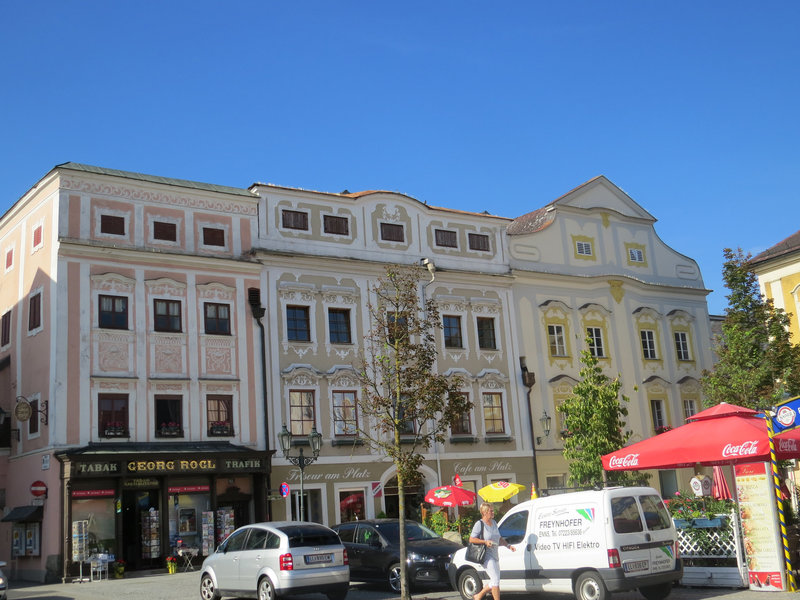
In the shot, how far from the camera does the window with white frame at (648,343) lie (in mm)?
40250

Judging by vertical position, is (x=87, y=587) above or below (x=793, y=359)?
below

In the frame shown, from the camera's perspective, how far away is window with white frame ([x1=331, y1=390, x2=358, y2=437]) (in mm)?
32031

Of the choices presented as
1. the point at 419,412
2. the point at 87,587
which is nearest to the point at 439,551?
the point at 419,412

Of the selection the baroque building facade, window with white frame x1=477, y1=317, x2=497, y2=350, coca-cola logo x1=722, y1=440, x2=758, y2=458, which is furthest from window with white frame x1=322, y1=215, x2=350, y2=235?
coca-cola logo x1=722, y1=440, x2=758, y2=458

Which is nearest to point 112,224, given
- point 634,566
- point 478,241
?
point 478,241

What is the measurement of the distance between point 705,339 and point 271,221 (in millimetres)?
21987

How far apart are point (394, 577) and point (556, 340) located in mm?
20059

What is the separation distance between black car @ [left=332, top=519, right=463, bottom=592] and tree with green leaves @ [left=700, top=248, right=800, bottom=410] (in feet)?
49.0

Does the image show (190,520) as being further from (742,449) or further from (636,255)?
(636,255)

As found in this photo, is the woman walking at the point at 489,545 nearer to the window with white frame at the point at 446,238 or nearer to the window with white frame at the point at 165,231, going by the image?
the window with white frame at the point at 165,231

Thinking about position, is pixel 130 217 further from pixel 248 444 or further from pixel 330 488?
pixel 330 488

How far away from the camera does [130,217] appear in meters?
29.9

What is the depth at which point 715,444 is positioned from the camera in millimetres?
16766

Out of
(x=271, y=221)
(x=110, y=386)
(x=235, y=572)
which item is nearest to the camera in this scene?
(x=235, y=572)
